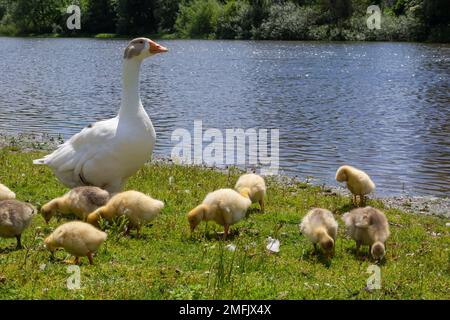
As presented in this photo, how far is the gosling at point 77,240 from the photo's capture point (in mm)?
7434

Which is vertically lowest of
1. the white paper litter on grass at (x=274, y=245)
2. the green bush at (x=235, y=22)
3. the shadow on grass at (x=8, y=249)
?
the white paper litter on grass at (x=274, y=245)

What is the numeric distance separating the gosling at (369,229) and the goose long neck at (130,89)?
12.7 ft

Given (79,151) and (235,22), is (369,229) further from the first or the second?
(235,22)

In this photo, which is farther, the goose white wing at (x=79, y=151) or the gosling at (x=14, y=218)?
the goose white wing at (x=79, y=151)

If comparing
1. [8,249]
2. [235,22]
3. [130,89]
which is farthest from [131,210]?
[235,22]

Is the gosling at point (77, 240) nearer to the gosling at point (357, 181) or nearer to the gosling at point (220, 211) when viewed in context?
the gosling at point (220, 211)

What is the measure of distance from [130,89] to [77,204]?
7.45 ft

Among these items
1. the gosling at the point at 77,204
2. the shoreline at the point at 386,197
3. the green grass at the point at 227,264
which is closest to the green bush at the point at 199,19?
the shoreline at the point at 386,197

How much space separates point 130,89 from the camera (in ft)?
33.9

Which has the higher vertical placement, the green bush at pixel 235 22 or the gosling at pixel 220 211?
the green bush at pixel 235 22

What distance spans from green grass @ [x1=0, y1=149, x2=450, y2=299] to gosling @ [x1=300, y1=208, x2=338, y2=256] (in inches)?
8.3

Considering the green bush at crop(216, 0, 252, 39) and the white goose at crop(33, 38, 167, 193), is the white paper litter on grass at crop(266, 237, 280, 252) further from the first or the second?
the green bush at crop(216, 0, 252, 39)

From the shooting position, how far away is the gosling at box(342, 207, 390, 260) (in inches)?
330
